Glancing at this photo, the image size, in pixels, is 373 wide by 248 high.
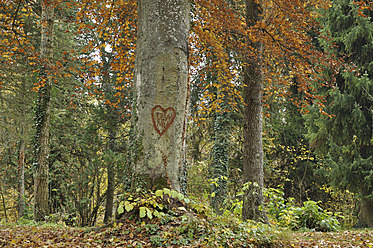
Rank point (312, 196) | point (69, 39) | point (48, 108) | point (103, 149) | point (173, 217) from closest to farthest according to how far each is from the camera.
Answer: point (173, 217) < point (48, 108) < point (69, 39) < point (103, 149) < point (312, 196)

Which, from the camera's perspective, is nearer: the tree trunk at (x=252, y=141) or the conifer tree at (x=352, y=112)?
the tree trunk at (x=252, y=141)

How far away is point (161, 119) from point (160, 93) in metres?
0.40

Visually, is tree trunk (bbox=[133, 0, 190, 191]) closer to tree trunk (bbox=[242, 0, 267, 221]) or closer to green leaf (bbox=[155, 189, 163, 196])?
A: green leaf (bbox=[155, 189, 163, 196])

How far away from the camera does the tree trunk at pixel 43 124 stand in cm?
891

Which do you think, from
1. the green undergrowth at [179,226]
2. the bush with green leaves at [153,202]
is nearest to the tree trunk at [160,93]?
the bush with green leaves at [153,202]

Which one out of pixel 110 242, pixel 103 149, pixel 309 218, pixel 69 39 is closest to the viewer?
pixel 110 242

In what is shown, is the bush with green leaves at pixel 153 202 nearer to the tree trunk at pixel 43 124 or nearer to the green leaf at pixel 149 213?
the green leaf at pixel 149 213

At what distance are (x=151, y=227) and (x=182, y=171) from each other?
3.29 feet

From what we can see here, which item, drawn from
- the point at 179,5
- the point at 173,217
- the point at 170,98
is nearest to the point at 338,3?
the point at 179,5

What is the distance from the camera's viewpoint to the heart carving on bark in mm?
4609

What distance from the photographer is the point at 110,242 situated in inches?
157

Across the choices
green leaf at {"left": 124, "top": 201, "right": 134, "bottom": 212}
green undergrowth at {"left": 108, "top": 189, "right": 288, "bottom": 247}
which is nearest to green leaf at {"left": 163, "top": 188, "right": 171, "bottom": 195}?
green undergrowth at {"left": 108, "top": 189, "right": 288, "bottom": 247}

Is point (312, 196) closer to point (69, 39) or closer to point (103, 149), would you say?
point (103, 149)

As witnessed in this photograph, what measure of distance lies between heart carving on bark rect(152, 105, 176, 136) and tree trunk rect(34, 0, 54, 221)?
19.2 feet
